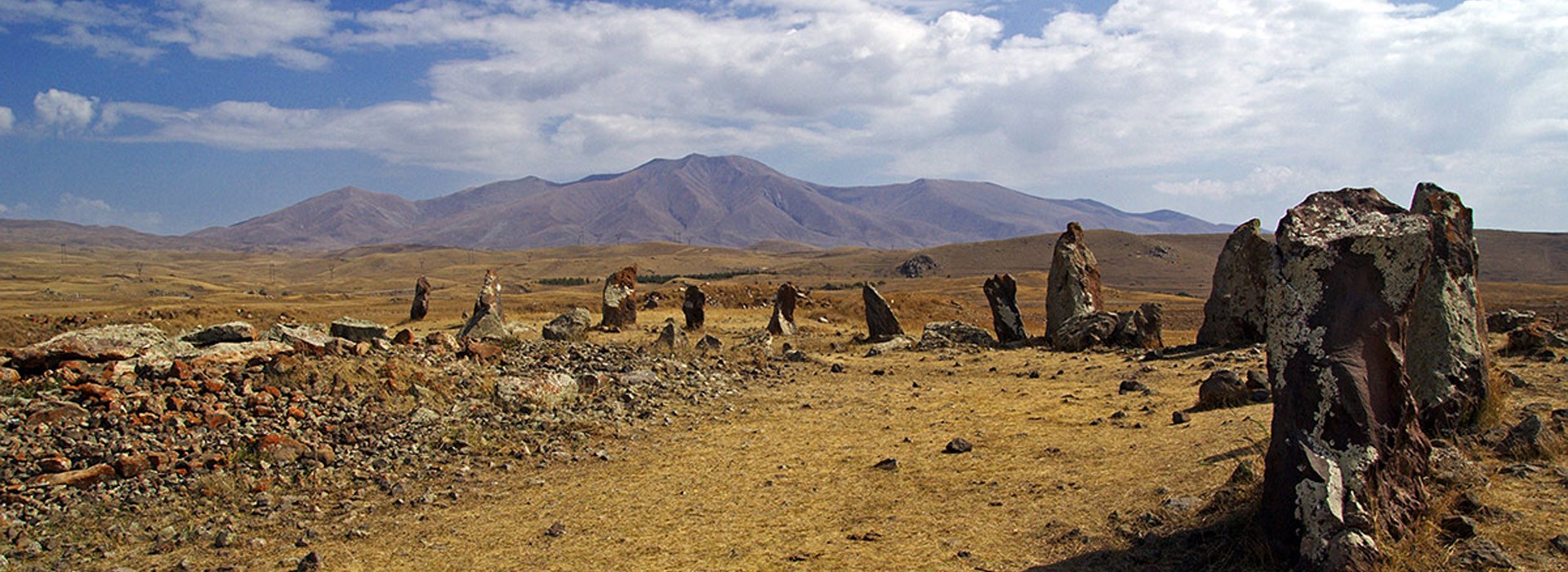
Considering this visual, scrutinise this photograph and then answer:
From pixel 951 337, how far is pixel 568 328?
9.48 meters

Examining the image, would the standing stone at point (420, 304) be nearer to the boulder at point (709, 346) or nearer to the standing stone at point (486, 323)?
the standing stone at point (486, 323)

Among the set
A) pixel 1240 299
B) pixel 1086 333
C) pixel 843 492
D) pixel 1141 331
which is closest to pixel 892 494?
pixel 843 492

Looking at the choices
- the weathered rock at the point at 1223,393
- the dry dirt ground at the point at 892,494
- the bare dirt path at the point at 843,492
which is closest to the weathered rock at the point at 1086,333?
the dry dirt ground at the point at 892,494

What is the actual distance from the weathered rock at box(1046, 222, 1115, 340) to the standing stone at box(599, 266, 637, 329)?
37.7ft

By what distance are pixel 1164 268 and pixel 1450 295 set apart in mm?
95774

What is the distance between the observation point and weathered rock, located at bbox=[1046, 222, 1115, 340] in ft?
69.8

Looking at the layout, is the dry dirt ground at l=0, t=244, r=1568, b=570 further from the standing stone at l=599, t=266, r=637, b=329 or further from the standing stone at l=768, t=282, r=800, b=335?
the standing stone at l=599, t=266, r=637, b=329

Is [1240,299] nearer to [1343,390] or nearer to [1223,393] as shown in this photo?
[1223,393]

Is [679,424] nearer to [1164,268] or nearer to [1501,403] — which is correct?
[1501,403]

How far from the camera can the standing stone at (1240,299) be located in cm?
1730

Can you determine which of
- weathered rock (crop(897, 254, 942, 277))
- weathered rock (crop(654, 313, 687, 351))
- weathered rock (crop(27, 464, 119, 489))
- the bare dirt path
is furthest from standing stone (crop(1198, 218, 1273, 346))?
weathered rock (crop(897, 254, 942, 277))

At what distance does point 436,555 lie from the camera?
7.30 m

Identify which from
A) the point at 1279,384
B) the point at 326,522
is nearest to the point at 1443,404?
the point at 1279,384

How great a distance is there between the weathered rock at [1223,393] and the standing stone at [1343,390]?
4812mm
